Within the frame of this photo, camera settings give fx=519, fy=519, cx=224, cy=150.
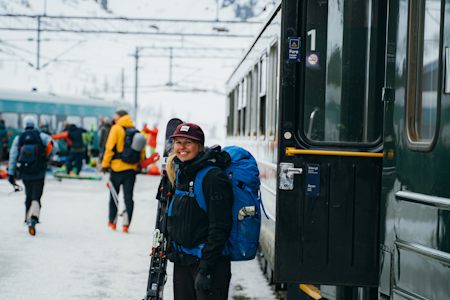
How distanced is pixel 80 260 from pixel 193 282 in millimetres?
3831

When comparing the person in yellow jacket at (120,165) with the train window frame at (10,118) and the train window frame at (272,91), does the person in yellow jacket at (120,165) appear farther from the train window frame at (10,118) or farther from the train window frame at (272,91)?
the train window frame at (10,118)

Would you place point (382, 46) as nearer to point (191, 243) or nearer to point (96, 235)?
point (191, 243)

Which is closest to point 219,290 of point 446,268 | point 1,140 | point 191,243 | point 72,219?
point 191,243

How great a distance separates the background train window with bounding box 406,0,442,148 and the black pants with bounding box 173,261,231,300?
1.37 m

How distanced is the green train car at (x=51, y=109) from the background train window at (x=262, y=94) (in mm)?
18977

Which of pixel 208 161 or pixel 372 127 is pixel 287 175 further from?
pixel 372 127

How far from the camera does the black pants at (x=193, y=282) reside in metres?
3.19

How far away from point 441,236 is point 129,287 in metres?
3.91

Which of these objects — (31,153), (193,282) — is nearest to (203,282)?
(193,282)

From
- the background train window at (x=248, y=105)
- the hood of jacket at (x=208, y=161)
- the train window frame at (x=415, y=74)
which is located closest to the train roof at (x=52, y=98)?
the background train window at (x=248, y=105)

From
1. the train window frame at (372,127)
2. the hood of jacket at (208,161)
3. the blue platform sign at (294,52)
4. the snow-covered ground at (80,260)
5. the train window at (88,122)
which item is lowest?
the snow-covered ground at (80,260)

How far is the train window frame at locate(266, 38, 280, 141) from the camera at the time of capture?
471 centimetres

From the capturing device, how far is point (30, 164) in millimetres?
7809

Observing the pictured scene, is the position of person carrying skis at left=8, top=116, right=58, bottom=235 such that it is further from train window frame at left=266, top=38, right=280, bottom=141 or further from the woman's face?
the woman's face
